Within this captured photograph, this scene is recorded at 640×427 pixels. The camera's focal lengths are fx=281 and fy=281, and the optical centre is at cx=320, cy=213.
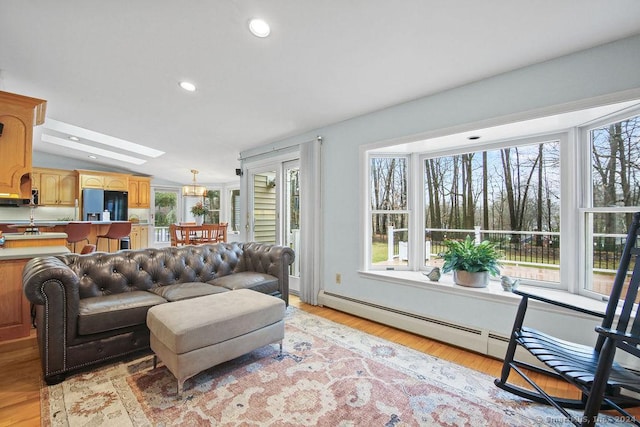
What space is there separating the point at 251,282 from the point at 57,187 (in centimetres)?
720

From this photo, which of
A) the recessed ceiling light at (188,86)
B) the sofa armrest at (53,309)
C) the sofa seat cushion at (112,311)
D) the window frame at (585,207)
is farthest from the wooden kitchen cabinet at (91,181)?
the window frame at (585,207)

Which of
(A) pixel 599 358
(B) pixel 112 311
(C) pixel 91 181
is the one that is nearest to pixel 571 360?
(A) pixel 599 358

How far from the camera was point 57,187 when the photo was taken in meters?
6.98

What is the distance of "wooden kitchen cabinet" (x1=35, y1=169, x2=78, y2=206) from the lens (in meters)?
6.82

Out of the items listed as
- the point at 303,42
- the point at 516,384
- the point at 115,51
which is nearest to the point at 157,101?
the point at 115,51

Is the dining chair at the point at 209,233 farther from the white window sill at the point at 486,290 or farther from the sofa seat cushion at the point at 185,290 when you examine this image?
the white window sill at the point at 486,290

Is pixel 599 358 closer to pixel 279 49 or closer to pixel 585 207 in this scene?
pixel 585 207

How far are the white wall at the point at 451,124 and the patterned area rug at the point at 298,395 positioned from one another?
590 mm

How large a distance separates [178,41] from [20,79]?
2554 mm

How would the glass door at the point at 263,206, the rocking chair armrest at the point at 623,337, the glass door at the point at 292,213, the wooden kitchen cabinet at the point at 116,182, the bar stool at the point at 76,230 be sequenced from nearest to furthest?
the rocking chair armrest at the point at 623,337, the glass door at the point at 292,213, the glass door at the point at 263,206, the bar stool at the point at 76,230, the wooden kitchen cabinet at the point at 116,182

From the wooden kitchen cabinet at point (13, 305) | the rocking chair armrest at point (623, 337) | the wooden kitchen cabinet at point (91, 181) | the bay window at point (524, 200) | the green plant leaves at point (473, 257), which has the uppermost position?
the wooden kitchen cabinet at point (91, 181)

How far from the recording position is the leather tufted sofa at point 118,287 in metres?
1.88

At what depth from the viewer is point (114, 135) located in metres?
5.22

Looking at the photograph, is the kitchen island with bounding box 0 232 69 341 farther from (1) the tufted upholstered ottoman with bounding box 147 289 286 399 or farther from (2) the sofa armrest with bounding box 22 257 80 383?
(1) the tufted upholstered ottoman with bounding box 147 289 286 399
